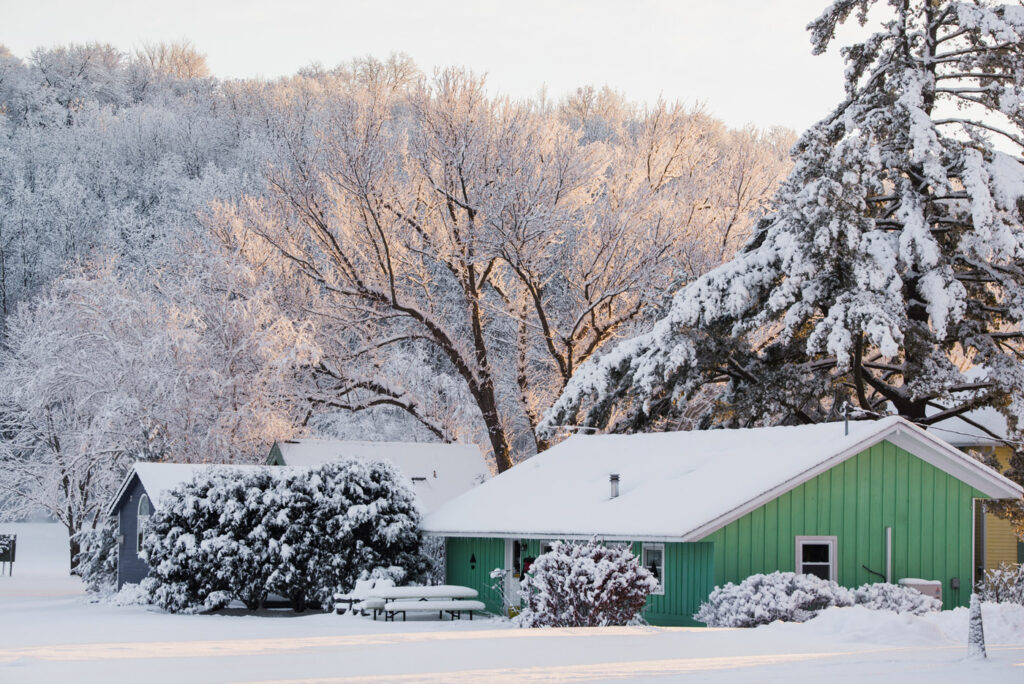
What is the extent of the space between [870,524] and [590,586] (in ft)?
17.5

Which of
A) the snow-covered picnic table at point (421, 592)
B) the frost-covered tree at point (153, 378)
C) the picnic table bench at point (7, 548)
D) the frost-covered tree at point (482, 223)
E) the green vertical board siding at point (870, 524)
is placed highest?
the frost-covered tree at point (482, 223)

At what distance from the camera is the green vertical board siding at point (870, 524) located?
21.7 meters

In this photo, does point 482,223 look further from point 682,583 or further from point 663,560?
point 682,583

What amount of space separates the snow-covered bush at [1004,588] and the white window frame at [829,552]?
244 centimetres

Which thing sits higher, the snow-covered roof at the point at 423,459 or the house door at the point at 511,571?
the snow-covered roof at the point at 423,459

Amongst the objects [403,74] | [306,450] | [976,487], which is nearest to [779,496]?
[976,487]

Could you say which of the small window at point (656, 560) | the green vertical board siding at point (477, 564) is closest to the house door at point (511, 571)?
the green vertical board siding at point (477, 564)

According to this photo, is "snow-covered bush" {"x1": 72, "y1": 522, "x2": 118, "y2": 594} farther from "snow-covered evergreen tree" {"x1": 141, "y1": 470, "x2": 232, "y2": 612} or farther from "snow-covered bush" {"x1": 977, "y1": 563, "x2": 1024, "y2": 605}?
"snow-covered bush" {"x1": 977, "y1": 563, "x2": 1024, "y2": 605}

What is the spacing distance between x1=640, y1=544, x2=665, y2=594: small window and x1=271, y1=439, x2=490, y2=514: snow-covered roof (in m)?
12.6

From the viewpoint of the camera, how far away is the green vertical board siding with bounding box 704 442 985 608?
2170 cm

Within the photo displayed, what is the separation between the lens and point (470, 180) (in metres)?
Result: 37.9

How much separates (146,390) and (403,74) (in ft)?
135

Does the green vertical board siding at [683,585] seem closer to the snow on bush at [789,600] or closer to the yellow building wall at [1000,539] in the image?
the snow on bush at [789,600]

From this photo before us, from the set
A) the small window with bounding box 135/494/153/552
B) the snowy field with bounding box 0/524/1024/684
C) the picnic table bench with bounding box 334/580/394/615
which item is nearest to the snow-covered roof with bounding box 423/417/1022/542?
the picnic table bench with bounding box 334/580/394/615
